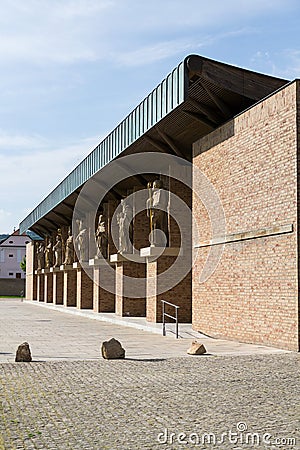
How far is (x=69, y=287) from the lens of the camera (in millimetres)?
38688

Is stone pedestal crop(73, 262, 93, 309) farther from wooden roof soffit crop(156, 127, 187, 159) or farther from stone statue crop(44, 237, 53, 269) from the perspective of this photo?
wooden roof soffit crop(156, 127, 187, 159)

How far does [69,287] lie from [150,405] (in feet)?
103

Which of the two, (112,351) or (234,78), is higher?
(234,78)

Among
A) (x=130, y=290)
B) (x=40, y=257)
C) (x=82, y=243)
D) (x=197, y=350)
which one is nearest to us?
(x=197, y=350)

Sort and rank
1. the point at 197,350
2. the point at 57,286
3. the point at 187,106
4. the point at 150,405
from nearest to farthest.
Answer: the point at 150,405
the point at 197,350
the point at 187,106
the point at 57,286

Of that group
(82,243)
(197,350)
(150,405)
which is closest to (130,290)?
(82,243)

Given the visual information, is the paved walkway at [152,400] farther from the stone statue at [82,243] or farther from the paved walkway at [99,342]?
the stone statue at [82,243]

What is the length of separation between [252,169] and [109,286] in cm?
1581

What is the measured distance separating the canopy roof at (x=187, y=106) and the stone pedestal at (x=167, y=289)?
3106mm

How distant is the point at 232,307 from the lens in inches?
624

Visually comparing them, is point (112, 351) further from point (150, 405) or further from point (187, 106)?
point (187, 106)

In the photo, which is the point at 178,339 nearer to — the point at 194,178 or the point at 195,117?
the point at 194,178

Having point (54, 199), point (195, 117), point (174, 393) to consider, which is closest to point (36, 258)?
point (54, 199)

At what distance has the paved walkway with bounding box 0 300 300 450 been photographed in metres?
6.17
